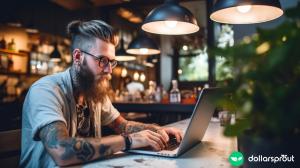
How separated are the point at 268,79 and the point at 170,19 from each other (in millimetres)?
1498

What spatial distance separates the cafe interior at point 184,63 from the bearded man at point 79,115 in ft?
0.35

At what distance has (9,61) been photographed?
545 cm

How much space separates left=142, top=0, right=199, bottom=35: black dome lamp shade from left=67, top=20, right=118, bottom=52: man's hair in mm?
438

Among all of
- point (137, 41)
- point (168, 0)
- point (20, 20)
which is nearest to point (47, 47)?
point (20, 20)

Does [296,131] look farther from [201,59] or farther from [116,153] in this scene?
[201,59]

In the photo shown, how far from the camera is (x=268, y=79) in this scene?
0.57m

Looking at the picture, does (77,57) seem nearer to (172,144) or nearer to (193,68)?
(172,144)

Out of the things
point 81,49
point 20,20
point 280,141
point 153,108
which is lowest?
point 153,108

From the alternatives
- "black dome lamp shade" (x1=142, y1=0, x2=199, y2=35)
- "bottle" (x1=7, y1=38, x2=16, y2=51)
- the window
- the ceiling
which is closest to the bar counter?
"black dome lamp shade" (x1=142, y1=0, x2=199, y2=35)

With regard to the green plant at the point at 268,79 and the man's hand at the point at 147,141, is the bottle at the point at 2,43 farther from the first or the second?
the green plant at the point at 268,79

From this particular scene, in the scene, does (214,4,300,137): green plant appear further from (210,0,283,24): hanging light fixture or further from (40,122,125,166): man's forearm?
(210,0,283,24): hanging light fixture

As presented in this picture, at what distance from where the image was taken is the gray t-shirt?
4.12 ft

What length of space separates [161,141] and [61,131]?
1.40 ft

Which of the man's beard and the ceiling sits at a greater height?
the ceiling
